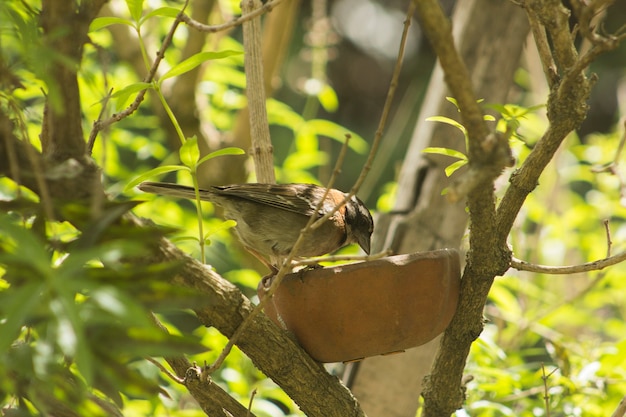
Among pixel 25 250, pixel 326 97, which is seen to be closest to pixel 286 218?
pixel 326 97

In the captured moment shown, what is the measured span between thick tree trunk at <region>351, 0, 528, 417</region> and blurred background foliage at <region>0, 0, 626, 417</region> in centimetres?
39

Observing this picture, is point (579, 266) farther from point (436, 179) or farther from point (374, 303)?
point (436, 179)

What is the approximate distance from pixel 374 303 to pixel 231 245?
8.35 ft

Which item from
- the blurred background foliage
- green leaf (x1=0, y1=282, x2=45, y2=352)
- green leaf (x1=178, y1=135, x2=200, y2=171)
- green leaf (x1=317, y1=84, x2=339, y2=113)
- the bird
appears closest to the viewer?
green leaf (x1=0, y1=282, x2=45, y2=352)

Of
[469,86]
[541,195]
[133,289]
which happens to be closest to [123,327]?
[133,289]

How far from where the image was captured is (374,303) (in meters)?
2.28

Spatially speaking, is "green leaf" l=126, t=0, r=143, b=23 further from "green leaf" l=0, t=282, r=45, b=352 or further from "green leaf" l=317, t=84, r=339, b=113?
"green leaf" l=317, t=84, r=339, b=113

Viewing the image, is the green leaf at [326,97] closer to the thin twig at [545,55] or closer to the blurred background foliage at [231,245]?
the blurred background foliage at [231,245]

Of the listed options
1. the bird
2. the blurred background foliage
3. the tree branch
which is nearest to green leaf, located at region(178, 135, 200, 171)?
the blurred background foliage

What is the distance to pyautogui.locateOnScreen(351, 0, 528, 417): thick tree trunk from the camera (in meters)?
3.57

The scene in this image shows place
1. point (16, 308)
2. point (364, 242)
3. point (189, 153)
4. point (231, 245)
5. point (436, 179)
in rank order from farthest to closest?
point (231, 245), point (436, 179), point (364, 242), point (189, 153), point (16, 308)

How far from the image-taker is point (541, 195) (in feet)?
18.8

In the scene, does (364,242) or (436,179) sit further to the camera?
(436,179)

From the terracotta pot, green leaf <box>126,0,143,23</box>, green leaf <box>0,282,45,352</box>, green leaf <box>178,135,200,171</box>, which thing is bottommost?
green leaf <box>0,282,45,352</box>
